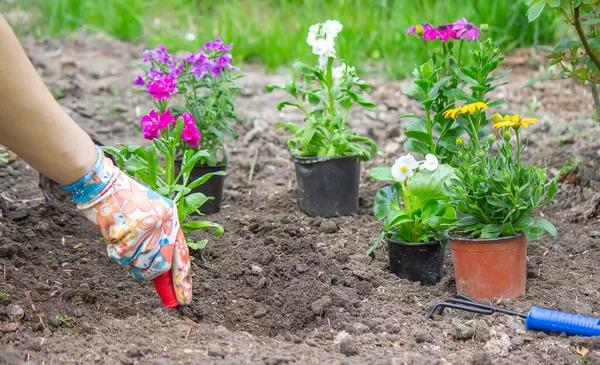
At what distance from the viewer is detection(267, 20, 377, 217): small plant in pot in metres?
3.01

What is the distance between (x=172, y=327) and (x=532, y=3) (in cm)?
154

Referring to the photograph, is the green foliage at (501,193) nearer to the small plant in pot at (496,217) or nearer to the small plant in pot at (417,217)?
the small plant in pot at (496,217)

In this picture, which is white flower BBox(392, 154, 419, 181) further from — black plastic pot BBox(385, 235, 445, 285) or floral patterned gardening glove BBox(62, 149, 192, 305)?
floral patterned gardening glove BBox(62, 149, 192, 305)

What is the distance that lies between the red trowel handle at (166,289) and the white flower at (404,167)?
0.79 m

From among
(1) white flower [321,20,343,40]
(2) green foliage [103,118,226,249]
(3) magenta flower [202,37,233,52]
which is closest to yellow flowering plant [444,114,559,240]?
(2) green foliage [103,118,226,249]

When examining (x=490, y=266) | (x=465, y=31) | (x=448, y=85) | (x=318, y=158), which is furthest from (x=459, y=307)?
(x=318, y=158)

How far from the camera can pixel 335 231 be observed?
114 inches

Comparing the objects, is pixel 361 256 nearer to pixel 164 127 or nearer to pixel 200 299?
pixel 200 299

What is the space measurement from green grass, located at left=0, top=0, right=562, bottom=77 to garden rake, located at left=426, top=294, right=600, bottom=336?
8.27ft

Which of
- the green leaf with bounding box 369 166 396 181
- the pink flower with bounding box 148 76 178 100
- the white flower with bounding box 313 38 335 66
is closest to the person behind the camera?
the green leaf with bounding box 369 166 396 181

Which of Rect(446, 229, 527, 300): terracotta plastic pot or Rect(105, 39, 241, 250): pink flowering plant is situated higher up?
Rect(105, 39, 241, 250): pink flowering plant

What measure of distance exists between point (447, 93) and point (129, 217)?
1222mm

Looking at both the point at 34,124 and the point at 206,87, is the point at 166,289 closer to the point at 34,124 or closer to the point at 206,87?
the point at 34,124

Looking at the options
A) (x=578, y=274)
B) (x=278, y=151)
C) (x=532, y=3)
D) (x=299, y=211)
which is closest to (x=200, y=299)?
(x=299, y=211)
